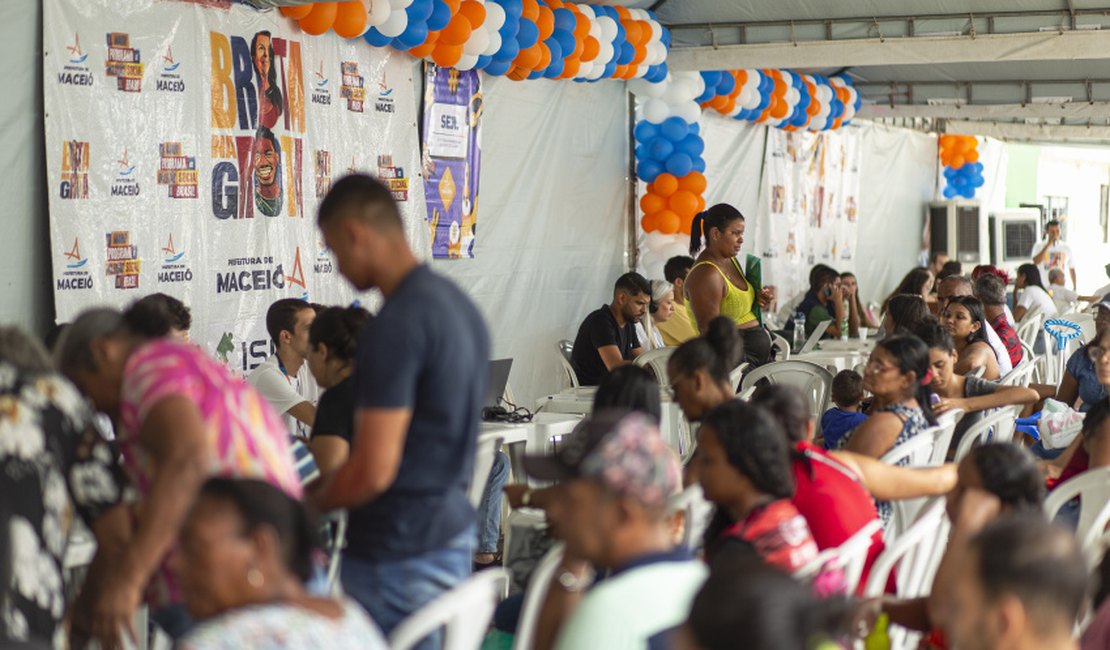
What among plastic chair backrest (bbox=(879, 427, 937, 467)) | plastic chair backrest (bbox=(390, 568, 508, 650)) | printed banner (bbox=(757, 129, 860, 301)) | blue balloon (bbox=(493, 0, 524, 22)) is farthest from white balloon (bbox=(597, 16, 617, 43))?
plastic chair backrest (bbox=(390, 568, 508, 650))

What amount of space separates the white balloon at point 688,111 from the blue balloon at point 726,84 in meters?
0.50

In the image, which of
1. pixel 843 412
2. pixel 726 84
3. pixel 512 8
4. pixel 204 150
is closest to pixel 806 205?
pixel 726 84

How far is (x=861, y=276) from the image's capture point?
15.0 m

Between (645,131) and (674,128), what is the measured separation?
0.25 meters

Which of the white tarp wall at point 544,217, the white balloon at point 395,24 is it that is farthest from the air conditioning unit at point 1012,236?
the white balloon at point 395,24

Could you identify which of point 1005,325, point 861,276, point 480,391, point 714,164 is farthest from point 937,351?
point 861,276

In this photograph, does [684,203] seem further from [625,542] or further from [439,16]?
[625,542]

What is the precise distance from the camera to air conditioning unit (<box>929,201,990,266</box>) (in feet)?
53.4

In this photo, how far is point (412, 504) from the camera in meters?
2.63

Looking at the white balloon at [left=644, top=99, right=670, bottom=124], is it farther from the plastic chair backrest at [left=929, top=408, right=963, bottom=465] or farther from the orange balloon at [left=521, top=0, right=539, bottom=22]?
the plastic chair backrest at [left=929, top=408, right=963, bottom=465]

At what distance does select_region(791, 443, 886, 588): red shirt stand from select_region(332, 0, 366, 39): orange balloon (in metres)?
3.84

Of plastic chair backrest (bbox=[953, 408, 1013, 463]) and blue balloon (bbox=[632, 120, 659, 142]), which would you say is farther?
blue balloon (bbox=[632, 120, 659, 142])

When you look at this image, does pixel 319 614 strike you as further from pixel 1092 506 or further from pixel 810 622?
pixel 1092 506

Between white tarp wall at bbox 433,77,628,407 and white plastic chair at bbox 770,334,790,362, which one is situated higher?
white tarp wall at bbox 433,77,628,407
